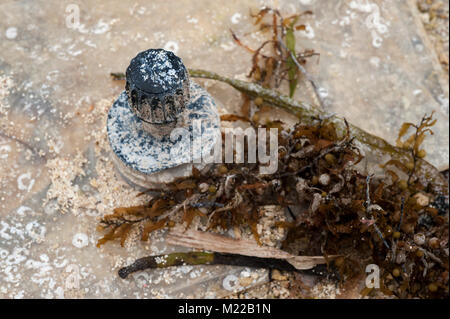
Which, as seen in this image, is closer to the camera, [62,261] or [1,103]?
[62,261]

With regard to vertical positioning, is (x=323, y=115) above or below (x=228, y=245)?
above

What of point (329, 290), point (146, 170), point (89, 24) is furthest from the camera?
point (89, 24)

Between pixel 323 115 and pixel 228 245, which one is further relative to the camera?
pixel 323 115

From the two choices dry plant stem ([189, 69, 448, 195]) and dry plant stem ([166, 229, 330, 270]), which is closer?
dry plant stem ([166, 229, 330, 270])

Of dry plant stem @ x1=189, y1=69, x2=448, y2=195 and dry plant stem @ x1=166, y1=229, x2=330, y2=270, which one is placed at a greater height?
dry plant stem @ x1=189, y1=69, x2=448, y2=195

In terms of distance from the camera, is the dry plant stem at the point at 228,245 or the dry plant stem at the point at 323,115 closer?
the dry plant stem at the point at 228,245

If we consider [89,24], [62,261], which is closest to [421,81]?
[89,24]

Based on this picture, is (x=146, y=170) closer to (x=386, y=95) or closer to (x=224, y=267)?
(x=224, y=267)

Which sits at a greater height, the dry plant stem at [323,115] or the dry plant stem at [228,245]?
the dry plant stem at [323,115]
